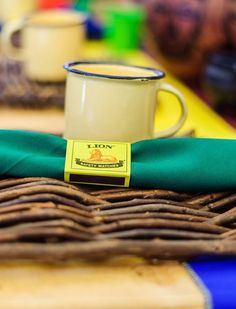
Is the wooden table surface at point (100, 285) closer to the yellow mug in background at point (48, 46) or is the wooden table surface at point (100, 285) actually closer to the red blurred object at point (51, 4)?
the yellow mug in background at point (48, 46)

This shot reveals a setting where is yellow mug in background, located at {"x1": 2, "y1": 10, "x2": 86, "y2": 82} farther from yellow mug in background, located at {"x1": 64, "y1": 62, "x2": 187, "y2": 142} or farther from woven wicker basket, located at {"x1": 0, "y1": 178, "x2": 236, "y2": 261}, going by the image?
woven wicker basket, located at {"x1": 0, "y1": 178, "x2": 236, "y2": 261}

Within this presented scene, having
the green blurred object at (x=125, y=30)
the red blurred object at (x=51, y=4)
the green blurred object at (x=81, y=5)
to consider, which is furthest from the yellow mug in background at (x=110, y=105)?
the green blurred object at (x=81, y=5)

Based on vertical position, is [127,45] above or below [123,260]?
above

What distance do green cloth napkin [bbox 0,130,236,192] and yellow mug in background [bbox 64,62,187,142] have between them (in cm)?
5

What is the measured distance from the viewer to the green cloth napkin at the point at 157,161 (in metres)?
0.65

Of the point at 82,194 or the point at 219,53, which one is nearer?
the point at 82,194

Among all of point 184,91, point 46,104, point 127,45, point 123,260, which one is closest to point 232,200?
point 123,260

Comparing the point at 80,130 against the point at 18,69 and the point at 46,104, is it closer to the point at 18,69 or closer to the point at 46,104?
the point at 46,104

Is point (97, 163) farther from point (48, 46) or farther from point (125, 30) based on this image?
point (125, 30)

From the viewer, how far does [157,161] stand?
2.25 ft

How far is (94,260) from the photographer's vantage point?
1.90 ft

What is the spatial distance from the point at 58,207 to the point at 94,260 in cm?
6

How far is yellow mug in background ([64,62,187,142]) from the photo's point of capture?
0.71 m

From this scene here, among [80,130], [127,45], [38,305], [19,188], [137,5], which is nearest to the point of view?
[38,305]
